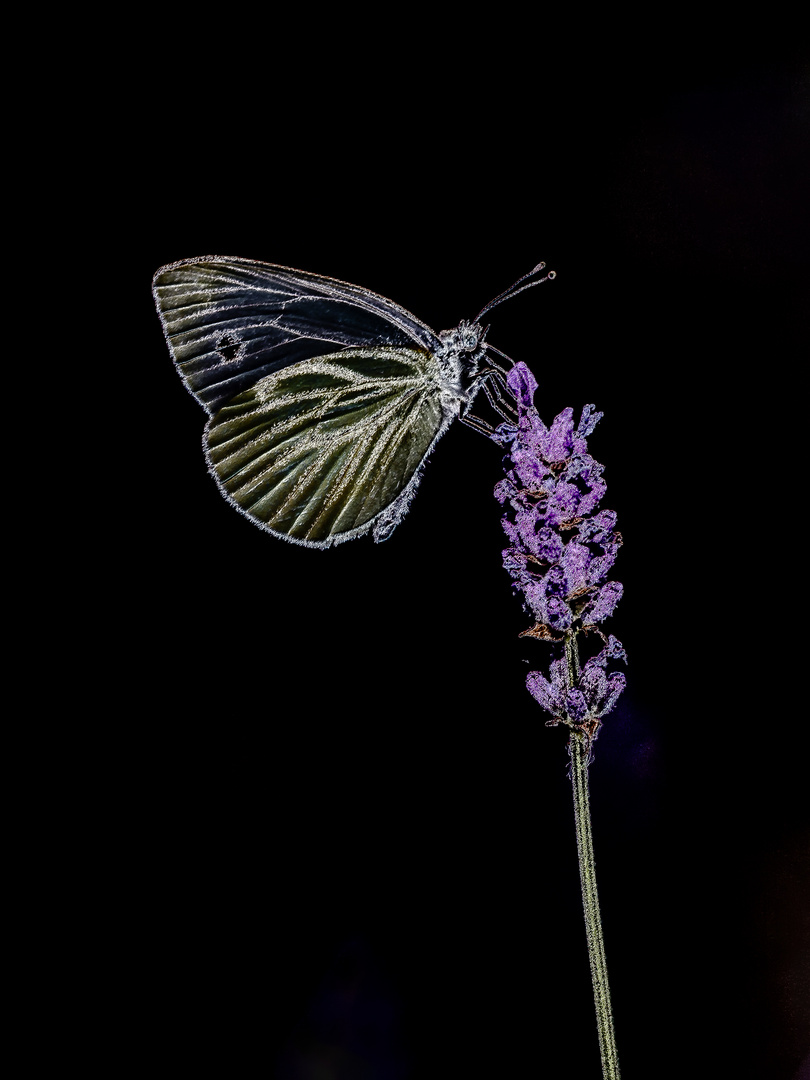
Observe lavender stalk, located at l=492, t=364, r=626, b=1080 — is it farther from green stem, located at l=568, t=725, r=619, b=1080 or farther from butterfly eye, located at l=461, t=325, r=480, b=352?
butterfly eye, located at l=461, t=325, r=480, b=352

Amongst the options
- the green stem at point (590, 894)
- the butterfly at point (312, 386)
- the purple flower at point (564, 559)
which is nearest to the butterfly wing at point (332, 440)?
the butterfly at point (312, 386)

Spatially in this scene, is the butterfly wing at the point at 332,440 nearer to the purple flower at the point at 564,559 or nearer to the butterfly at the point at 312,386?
the butterfly at the point at 312,386

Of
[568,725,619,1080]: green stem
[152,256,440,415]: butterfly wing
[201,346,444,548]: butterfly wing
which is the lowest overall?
[568,725,619,1080]: green stem

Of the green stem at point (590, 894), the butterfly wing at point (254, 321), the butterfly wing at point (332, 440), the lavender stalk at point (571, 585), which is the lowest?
the green stem at point (590, 894)

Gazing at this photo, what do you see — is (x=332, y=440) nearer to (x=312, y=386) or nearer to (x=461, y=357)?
(x=312, y=386)

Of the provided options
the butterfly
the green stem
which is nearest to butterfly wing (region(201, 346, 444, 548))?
the butterfly

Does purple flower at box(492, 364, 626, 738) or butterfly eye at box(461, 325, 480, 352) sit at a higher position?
butterfly eye at box(461, 325, 480, 352)
